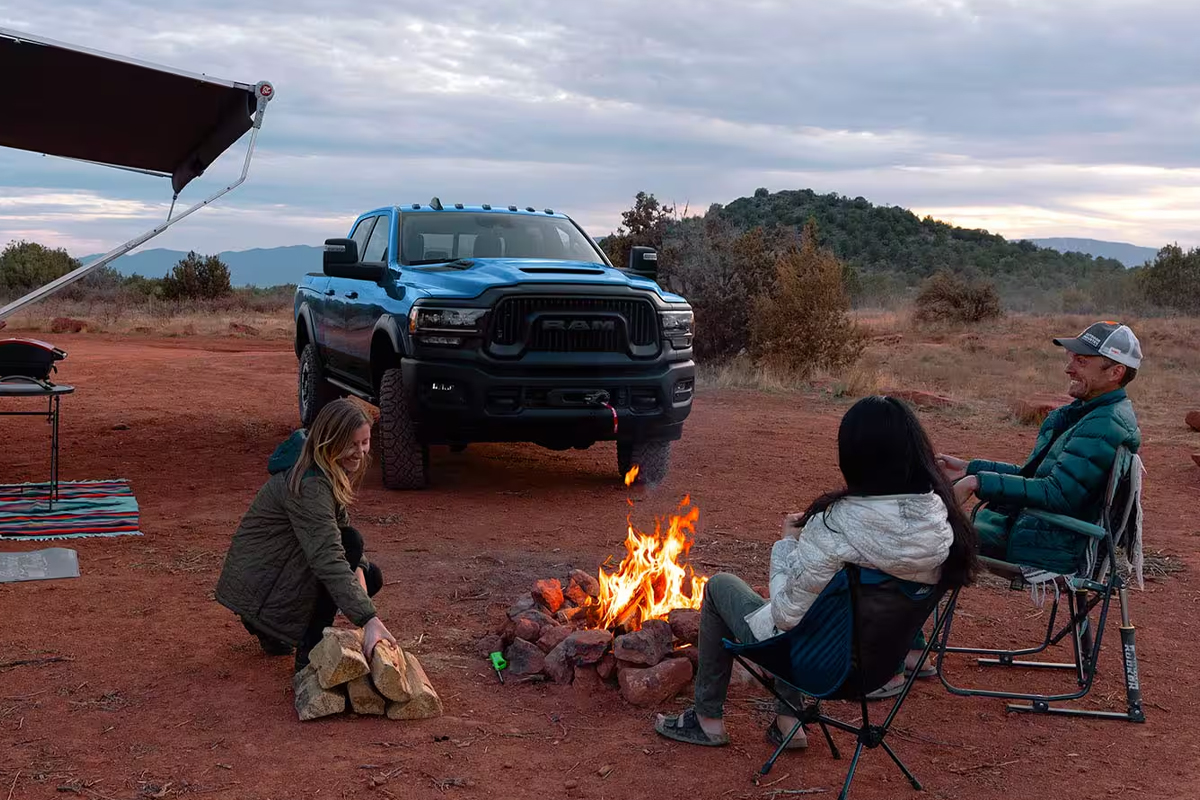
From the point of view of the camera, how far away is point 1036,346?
23328 mm

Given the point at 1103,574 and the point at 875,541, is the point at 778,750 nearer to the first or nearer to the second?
the point at 875,541

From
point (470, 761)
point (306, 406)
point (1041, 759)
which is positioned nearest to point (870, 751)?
point (1041, 759)

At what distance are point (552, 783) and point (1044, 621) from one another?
10.2 ft

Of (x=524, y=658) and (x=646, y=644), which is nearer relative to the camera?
(x=646, y=644)

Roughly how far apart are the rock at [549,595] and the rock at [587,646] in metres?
0.50

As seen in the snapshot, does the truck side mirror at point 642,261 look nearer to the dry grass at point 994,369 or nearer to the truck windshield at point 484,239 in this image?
the truck windshield at point 484,239

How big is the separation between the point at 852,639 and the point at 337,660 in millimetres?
1850

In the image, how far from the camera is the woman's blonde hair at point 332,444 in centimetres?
409

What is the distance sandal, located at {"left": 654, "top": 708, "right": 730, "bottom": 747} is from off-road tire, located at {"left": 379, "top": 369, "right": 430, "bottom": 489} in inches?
157

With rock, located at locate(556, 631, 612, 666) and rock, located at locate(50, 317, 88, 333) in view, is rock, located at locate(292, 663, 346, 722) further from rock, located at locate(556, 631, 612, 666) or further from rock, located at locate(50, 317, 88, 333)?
rock, located at locate(50, 317, 88, 333)

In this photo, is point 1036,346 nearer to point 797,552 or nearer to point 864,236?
point 797,552

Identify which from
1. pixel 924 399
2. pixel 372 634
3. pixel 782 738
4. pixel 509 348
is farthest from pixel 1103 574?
pixel 924 399

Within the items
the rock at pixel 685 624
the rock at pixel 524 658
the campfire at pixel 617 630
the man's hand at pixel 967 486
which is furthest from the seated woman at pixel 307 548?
the man's hand at pixel 967 486

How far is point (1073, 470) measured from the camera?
419 centimetres
